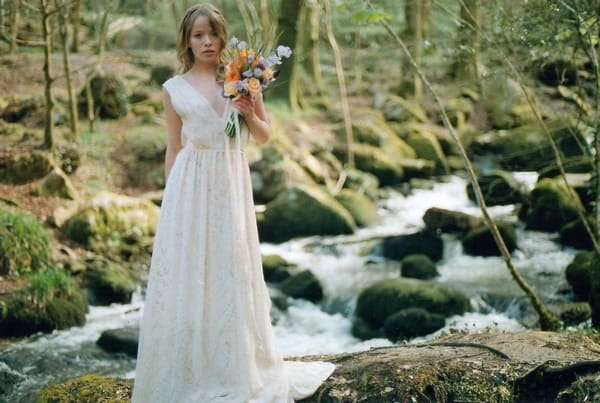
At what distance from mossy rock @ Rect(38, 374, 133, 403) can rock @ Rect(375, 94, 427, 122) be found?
14683 mm

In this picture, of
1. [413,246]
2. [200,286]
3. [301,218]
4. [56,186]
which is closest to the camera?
[200,286]

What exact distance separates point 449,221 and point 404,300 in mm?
3816

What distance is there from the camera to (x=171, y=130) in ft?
Answer: 13.0

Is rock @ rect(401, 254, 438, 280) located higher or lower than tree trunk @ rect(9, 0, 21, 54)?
lower

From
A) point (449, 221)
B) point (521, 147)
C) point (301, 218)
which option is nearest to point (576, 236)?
point (449, 221)

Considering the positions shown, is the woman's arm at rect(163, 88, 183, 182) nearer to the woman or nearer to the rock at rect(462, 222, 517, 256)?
the woman

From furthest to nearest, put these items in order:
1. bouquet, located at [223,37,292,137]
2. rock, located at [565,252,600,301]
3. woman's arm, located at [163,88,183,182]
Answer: rock, located at [565,252,600,301], woman's arm, located at [163,88,183,182], bouquet, located at [223,37,292,137]

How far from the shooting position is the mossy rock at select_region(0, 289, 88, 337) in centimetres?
771

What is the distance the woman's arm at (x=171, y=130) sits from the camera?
3.91 m

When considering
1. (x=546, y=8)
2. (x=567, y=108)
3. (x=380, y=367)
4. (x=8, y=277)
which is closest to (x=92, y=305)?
(x=8, y=277)

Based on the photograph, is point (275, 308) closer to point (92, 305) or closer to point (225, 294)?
point (92, 305)

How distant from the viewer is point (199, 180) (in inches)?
151

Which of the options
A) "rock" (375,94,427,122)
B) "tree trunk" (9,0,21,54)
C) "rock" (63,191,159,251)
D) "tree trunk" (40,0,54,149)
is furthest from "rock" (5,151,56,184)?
"rock" (375,94,427,122)

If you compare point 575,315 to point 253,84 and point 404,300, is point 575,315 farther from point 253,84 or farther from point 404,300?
point 253,84
